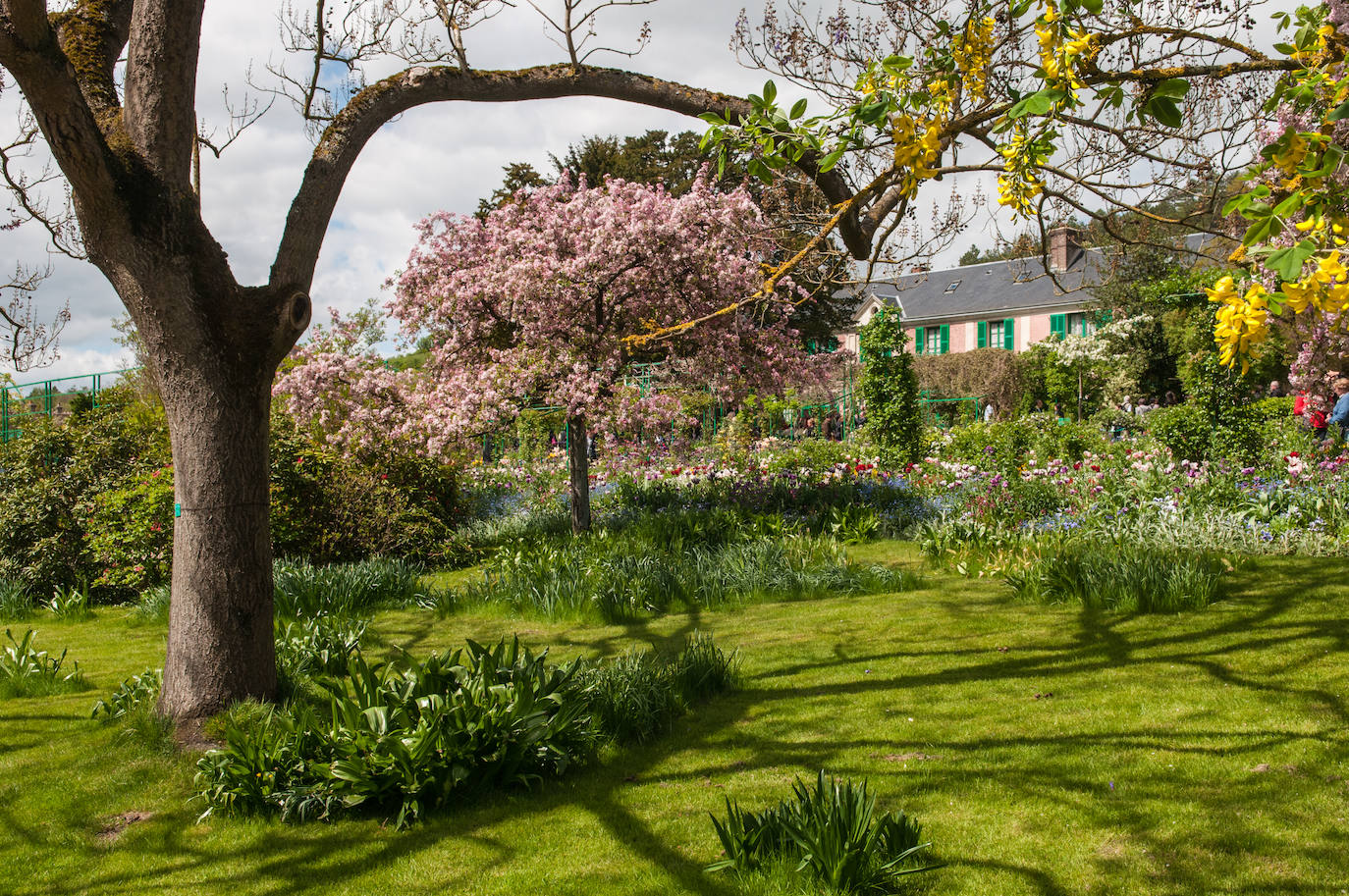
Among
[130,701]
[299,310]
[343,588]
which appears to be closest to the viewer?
[299,310]

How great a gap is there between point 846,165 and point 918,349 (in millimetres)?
33918

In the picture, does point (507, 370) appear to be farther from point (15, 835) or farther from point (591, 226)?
point (15, 835)

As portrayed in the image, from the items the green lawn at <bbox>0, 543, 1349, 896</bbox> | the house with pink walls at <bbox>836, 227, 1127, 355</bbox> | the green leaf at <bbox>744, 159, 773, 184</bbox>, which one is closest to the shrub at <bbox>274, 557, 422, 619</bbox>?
the green lawn at <bbox>0, 543, 1349, 896</bbox>

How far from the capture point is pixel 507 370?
872 centimetres

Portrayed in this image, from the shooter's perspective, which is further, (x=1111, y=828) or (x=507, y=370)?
(x=507, y=370)

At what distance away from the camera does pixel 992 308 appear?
3712cm

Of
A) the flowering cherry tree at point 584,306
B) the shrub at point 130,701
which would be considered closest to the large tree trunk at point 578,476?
the flowering cherry tree at point 584,306

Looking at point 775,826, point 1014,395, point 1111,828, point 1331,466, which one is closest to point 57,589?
point 775,826

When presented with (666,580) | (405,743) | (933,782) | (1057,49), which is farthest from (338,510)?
(1057,49)

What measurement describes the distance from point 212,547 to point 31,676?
219 cm

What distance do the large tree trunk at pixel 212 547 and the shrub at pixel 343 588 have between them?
1971 mm

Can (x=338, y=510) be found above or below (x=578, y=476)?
below

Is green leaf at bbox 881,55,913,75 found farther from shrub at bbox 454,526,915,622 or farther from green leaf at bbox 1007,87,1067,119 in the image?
shrub at bbox 454,526,915,622

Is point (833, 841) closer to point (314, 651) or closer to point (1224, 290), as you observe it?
point (1224, 290)
